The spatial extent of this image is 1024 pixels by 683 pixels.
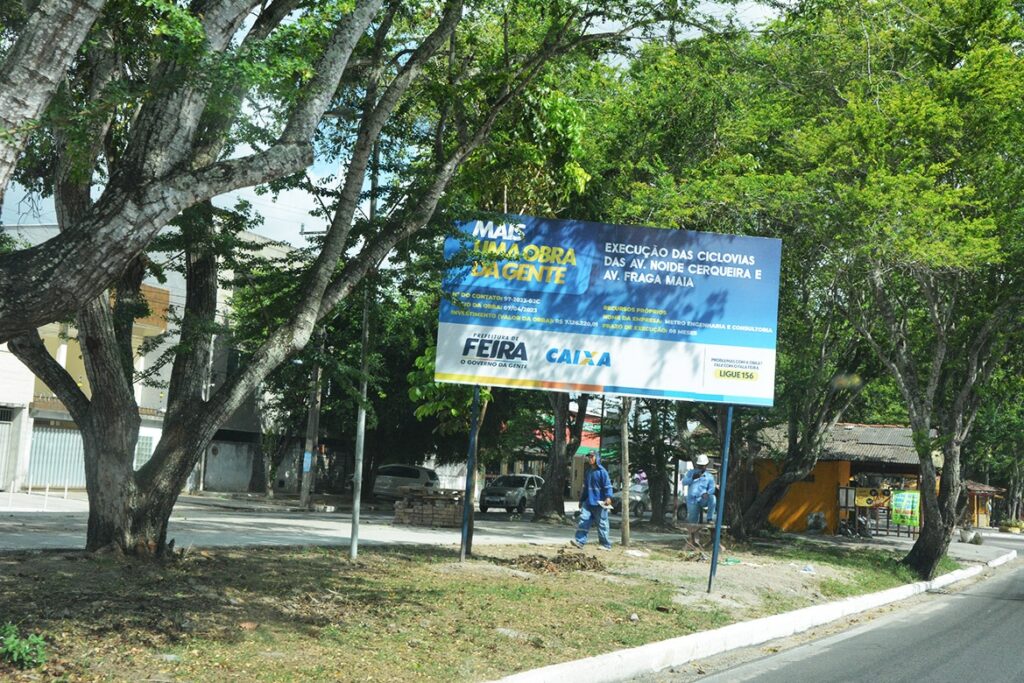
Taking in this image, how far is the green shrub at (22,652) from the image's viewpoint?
21.0 feet

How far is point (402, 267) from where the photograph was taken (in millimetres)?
12930

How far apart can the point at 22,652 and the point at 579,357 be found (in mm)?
8485

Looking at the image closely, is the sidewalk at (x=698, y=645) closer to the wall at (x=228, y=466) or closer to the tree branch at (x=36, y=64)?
the tree branch at (x=36, y=64)

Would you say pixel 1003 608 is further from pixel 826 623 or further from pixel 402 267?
pixel 402 267

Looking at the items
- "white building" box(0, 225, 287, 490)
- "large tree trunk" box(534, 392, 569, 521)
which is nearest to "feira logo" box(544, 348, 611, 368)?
"white building" box(0, 225, 287, 490)

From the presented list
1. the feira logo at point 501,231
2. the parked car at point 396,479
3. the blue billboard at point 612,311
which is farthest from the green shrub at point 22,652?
the parked car at point 396,479

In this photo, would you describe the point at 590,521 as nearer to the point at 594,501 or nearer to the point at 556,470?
the point at 594,501

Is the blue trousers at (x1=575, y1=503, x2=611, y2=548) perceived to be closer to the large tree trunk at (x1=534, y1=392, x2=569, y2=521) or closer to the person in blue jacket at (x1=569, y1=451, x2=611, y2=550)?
the person in blue jacket at (x1=569, y1=451, x2=611, y2=550)

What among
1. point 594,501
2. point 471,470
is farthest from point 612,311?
point 594,501

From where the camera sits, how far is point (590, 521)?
58.7 ft

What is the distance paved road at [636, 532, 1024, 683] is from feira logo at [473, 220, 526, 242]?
6.12 meters

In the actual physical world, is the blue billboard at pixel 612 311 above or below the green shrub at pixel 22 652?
above

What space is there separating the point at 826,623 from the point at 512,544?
22.9 ft

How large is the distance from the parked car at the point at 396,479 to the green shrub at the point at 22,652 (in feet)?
106
